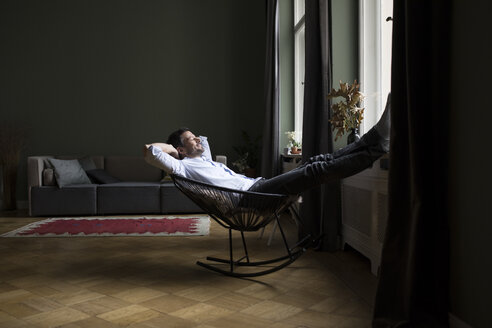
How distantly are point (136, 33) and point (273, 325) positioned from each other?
17.7 feet

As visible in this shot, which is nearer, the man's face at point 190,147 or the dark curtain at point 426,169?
the dark curtain at point 426,169

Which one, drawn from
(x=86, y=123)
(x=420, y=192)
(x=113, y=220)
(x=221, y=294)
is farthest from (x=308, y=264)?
(x=86, y=123)

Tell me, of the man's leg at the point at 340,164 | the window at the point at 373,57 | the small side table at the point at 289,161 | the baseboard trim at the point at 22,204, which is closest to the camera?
the man's leg at the point at 340,164

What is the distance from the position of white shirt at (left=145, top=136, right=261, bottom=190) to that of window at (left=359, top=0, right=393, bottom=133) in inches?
43.7

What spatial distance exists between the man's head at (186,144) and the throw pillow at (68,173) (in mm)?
2639

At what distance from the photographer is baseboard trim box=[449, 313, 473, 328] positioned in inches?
58.1

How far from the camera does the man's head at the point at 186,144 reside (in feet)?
9.43

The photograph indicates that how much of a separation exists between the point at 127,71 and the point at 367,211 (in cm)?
457

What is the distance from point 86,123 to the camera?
608 cm

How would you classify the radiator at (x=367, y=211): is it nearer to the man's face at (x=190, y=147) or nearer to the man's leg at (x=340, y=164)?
the man's leg at (x=340, y=164)

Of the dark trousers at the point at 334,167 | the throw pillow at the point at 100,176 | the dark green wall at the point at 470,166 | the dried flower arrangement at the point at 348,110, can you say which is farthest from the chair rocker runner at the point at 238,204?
the throw pillow at the point at 100,176

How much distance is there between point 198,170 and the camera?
2646 millimetres

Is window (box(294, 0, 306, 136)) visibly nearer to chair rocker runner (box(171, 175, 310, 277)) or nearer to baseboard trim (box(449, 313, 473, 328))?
chair rocker runner (box(171, 175, 310, 277))

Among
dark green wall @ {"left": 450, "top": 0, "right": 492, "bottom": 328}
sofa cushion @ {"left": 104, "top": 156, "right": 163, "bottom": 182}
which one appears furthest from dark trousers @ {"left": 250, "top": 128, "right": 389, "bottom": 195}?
sofa cushion @ {"left": 104, "top": 156, "right": 163, "bottom": 182}
